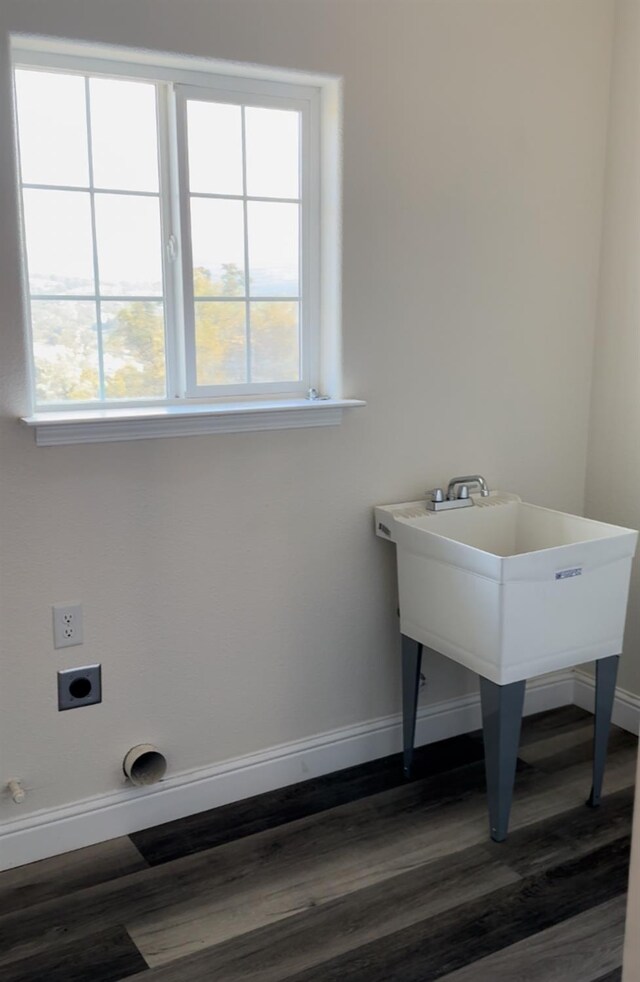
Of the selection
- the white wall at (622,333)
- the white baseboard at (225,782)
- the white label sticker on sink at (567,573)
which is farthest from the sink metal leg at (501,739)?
the white wall at (622,333)

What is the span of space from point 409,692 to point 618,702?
0.80 meters

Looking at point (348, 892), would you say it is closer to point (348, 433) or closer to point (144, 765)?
point (144, 765)

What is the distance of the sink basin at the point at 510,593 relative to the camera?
2.17 metres

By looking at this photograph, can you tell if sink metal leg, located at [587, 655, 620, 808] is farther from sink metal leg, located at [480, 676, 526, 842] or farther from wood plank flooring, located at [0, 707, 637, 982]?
sink metal leg, located at [480, 676, 526, 842]

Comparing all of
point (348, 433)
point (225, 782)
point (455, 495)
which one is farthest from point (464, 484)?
point (225, 782)

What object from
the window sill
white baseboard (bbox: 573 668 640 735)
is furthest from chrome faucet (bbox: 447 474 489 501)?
white baseboard (bbox: 573 668 640 735)

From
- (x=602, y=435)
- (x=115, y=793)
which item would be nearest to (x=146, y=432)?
(x=115, y=793)

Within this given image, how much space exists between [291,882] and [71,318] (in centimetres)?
145

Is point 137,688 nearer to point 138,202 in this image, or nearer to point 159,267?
point 159,267

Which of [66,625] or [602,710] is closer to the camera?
[66,625]

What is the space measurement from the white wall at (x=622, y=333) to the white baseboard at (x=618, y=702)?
0.04 meters

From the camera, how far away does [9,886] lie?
6.98 feet

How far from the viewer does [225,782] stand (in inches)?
97.4

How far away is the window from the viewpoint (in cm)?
213
